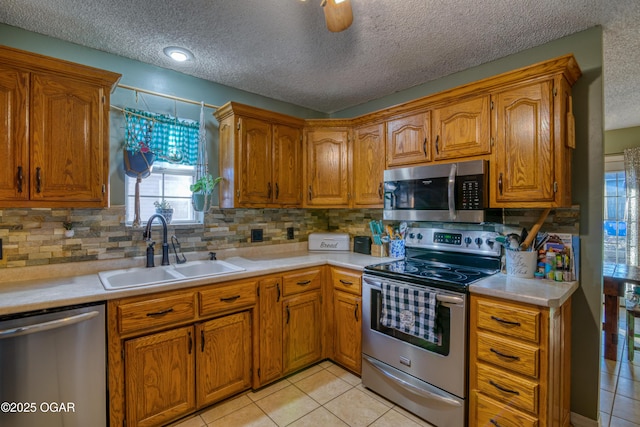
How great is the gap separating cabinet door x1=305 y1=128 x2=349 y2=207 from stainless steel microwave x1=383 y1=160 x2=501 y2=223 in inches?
20.3

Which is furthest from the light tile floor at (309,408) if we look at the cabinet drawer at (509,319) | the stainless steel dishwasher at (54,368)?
the cabinet drawer at (509,319)

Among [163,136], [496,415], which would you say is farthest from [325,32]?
[496,415]

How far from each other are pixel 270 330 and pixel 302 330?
31 cm

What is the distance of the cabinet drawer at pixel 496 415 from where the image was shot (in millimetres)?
1603

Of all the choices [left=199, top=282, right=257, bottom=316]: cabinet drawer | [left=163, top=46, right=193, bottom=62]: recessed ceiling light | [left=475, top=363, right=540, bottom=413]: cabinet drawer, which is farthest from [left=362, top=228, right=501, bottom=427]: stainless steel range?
[left=163, top=46, right=193, bottom=62]: recessed ceiling light

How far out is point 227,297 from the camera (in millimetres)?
2090

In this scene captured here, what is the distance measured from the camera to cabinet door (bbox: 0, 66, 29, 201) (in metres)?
1.64

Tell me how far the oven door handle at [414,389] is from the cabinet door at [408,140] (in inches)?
63.0

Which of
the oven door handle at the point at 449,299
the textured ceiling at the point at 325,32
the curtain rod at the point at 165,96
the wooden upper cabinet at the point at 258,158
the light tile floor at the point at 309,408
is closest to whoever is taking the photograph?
the textured ceiling at the point at 325,32

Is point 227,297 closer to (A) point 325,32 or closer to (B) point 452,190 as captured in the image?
(B) point 452,190

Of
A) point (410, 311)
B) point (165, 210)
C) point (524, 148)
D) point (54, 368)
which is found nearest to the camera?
point (54, 368)

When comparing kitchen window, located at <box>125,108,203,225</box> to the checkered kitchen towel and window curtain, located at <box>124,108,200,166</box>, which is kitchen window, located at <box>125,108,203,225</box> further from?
the checkered kitchen towel

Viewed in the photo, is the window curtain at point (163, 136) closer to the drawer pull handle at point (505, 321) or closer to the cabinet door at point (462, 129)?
the cabinet door at point (462, 129)

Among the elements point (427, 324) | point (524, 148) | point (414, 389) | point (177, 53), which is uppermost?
point (177, 53)
